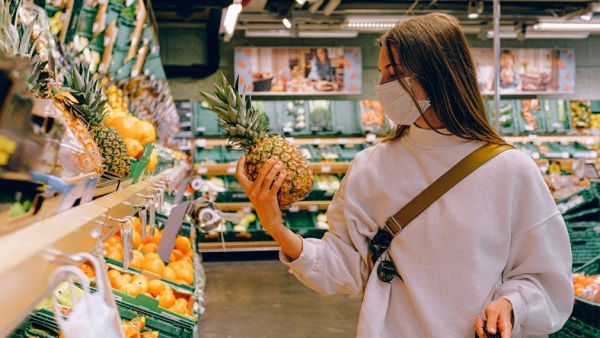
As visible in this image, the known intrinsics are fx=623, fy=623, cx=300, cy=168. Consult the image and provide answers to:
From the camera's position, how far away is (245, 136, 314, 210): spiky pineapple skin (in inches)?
70.7

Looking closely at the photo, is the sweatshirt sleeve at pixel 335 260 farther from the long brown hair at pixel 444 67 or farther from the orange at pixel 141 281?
the orange at pixel 141 281

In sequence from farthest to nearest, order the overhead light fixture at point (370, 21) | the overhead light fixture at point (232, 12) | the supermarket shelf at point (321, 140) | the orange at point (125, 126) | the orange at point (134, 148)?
the supermarket shelf at point (321, 140)
the overhead light fixture at point (370, 21)
the overhead light fixture at point (232, 12)
the orange at point (125, 126)
the orange at point (134, 148)

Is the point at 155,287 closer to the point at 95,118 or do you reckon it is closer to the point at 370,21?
the point at 95,118

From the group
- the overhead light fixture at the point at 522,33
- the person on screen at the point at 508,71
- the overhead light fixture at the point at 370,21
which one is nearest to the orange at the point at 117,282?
the overhead light fixture at the point at 370,21

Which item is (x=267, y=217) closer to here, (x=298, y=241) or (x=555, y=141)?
(x=298, y=241)

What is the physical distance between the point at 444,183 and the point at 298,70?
8.82m

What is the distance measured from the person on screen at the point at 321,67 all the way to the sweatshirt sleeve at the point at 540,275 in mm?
8847

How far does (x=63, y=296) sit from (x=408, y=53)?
1235mm

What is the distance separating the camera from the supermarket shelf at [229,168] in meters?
8.80

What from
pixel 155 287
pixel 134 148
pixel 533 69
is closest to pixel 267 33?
pixel 533 69

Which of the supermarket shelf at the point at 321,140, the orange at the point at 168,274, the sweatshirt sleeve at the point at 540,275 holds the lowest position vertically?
the orange at the point at 168,274

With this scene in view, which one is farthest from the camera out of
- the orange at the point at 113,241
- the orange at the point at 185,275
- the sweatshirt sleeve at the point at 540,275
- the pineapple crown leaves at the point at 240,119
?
the orange at the point at 185,275

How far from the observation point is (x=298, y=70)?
10.3m

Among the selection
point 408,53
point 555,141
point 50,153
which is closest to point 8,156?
point 50,153
